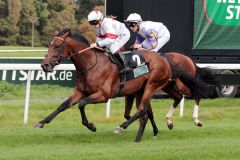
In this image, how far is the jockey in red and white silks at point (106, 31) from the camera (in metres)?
8.57

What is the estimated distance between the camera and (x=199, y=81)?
33.1ft

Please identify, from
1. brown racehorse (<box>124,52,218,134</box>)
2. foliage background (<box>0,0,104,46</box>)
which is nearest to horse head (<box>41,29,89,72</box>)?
brown racehorse (<box>124,52,218,134</box>)

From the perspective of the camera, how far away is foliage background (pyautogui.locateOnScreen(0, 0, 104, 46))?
58312mm

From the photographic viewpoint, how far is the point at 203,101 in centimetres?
1529

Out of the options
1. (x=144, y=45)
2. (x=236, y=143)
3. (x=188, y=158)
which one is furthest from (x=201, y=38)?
(x=188, y=158)

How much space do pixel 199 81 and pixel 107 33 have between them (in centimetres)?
202

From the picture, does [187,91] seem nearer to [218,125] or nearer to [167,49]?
[218,125]

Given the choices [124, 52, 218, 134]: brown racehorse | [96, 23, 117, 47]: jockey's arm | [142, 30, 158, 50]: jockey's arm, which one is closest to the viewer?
[96, 23, 117, 47]: jockey's arm

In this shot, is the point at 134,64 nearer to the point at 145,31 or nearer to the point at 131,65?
the point at 131,65

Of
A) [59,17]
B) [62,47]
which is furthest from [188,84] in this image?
[59,17]

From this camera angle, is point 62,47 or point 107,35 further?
point 107,35

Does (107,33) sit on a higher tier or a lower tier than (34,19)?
higher

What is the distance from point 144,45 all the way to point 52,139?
2.01 meters

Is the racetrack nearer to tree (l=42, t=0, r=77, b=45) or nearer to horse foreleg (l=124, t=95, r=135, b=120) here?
horse foreleg (l=124, t=95, r=135, b=120)
